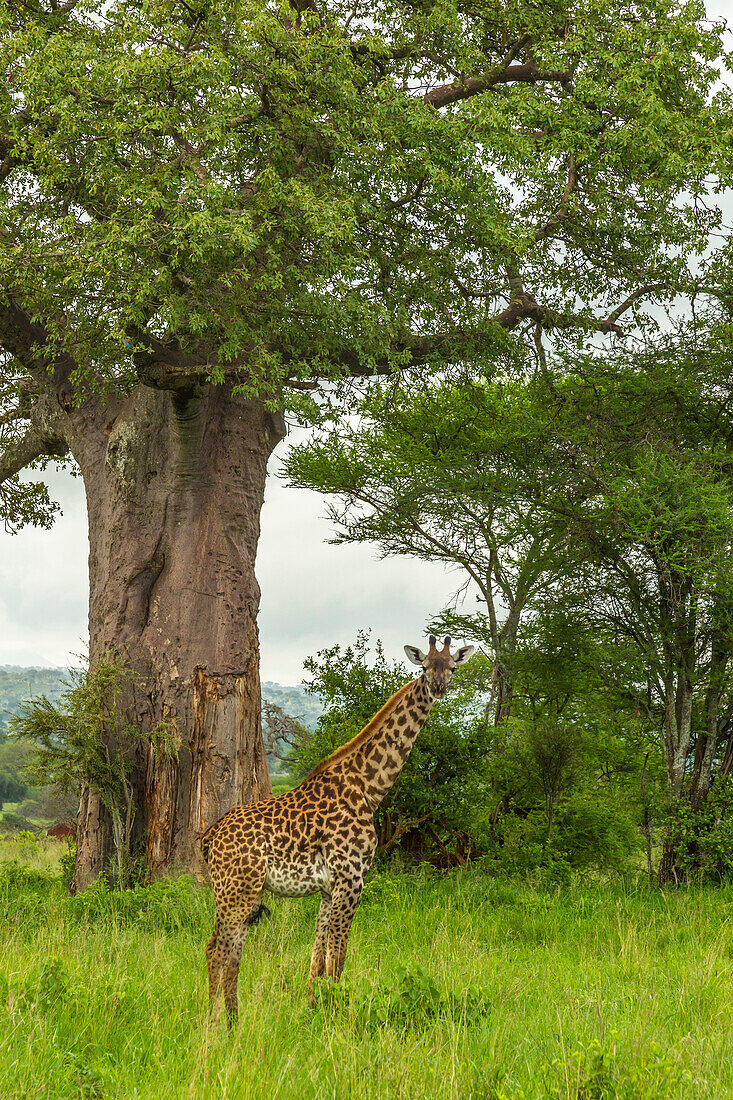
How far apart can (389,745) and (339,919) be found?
1193 millimetres

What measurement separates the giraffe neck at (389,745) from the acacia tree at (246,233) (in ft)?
15.8

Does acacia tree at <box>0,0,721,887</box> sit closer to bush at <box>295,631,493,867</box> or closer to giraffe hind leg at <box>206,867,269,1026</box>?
bush at <box>295,631,493,867</box>

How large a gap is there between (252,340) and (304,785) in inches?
222

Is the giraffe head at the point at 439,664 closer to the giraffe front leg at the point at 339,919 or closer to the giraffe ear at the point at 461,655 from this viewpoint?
the giraffe ear at the point at 461,655

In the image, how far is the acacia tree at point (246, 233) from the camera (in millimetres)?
10023

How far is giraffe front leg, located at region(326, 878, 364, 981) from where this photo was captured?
20.3 ft

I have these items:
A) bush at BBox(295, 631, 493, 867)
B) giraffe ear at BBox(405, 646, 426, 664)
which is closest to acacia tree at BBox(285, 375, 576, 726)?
bush at BBox(295, 631, 493, 867)

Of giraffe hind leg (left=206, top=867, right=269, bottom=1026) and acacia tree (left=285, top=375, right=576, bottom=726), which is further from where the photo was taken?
acacia tree (left=285, top=375, right=576, bottom=726)

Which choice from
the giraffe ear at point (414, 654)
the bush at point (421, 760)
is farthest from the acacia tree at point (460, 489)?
the giraffe ear at point (414, 654)

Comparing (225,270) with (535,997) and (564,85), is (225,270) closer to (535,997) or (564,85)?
(564,85)

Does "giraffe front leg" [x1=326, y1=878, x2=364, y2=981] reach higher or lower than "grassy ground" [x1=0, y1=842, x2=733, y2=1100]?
higher

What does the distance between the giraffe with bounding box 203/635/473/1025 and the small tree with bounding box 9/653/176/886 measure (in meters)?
5.04

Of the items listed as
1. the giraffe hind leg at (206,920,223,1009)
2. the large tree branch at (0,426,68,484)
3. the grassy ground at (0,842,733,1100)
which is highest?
the large tree branch at (0,426,68,484)

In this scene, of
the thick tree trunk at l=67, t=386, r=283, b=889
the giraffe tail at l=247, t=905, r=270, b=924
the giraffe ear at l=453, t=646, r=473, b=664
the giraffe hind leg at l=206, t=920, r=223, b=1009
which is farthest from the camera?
the thick tree trunk at l=67, t=386, r=283, b=889
